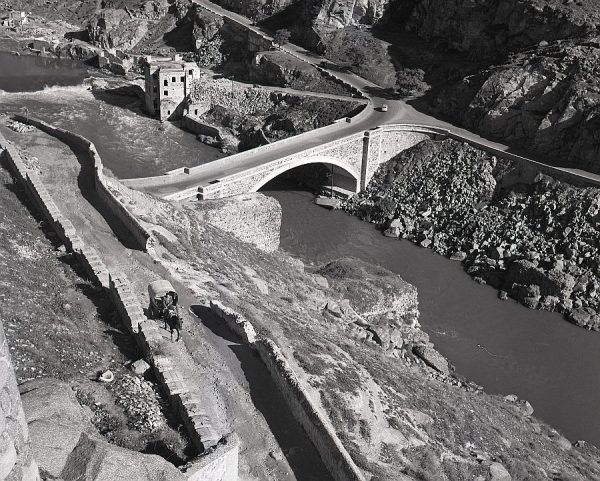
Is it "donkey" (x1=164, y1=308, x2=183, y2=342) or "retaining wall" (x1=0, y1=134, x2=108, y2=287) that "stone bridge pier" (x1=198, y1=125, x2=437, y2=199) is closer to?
"retaining wall" (x1=0, y1=134, x2=108, y2=287)

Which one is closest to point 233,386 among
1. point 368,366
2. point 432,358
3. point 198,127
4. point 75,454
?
point 75,454

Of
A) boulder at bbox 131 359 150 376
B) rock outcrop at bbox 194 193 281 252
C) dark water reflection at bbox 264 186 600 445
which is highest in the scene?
boulder at bbox 131 359 150 376

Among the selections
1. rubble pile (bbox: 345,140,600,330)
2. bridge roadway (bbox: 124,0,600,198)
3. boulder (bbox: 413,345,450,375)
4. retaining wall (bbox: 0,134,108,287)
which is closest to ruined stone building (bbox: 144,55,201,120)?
bridge roadway (bbox: 124,0,600,198)

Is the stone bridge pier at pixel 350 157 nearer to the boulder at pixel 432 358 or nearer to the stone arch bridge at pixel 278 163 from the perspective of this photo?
the stone arch bridge at pixel 278 163

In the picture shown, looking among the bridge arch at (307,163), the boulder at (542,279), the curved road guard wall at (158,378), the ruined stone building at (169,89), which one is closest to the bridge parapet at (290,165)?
the bridge arch at (307,163)

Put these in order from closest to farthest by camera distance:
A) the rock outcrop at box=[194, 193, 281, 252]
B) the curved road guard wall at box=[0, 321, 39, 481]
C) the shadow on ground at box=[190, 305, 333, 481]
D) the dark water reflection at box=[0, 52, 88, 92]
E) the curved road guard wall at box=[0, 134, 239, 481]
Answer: the curved road guard wall at box=[0, 321, 39, 481] → the curved road guard wall at box=[0, 134, 239, 481] → the shadow on ground at box=[190, 305, 333, 481] → the rock outcrop at box=[194, 193, 281, 252] → the dark water reflection at box=[0, 52, 88, 92]

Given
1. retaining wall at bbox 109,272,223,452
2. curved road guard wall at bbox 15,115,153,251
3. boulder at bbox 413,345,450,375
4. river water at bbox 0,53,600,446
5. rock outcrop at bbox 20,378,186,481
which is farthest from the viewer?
river water at bbox 0,53,600,446
